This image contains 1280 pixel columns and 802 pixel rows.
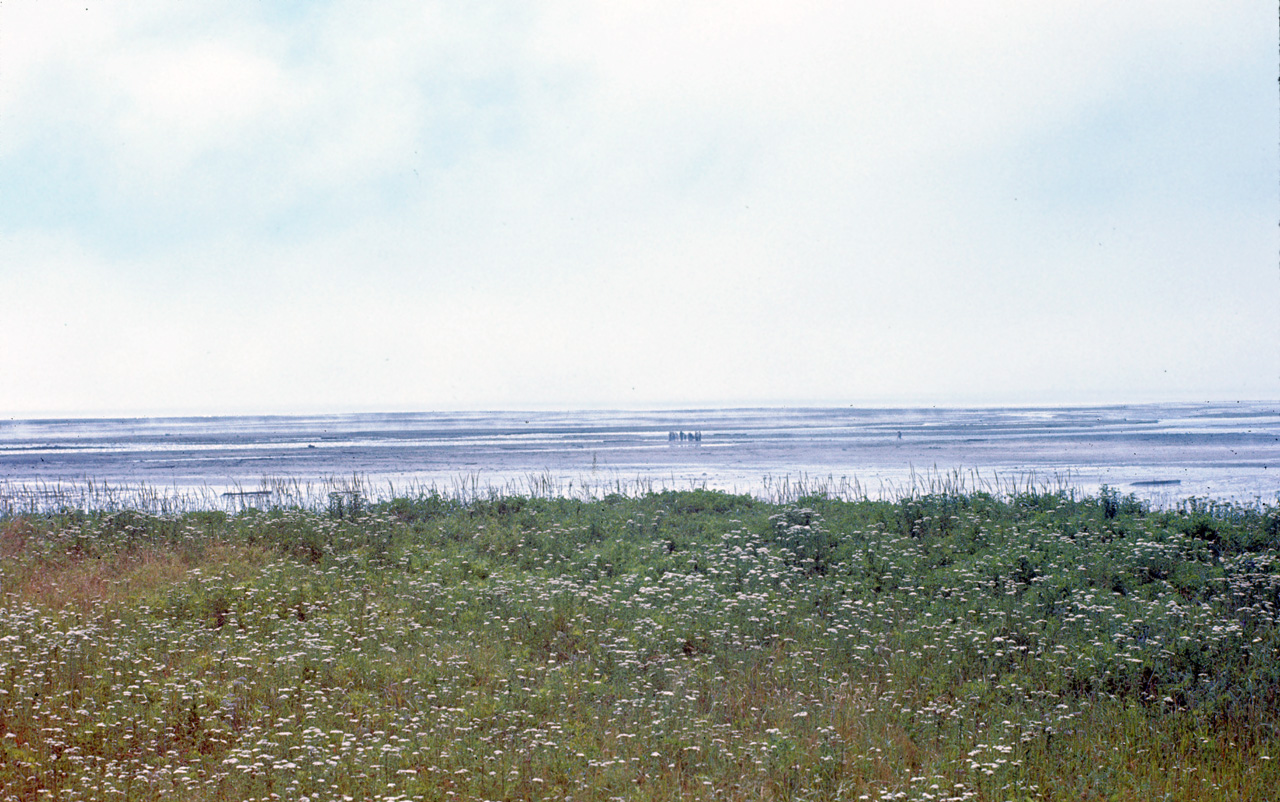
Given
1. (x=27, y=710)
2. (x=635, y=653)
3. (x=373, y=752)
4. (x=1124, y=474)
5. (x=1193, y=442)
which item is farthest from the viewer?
(x=1193, y=442)

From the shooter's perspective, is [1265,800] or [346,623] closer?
[1265,800]

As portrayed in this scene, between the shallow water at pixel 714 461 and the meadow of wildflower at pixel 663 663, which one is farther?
the shallow water at pixel 714 461

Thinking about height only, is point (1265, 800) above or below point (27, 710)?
below

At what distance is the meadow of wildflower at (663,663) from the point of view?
27.4 ft

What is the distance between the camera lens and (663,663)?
37.9 ft

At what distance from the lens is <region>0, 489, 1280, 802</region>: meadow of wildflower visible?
835 centimetres

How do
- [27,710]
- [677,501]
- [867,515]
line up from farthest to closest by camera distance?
[677,501]
[867,515]
[27,710]

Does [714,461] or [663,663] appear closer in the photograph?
[663,663]

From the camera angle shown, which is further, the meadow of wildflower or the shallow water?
the shallow water

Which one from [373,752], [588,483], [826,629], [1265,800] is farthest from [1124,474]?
[373,752]

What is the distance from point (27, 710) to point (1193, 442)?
67.2 meters

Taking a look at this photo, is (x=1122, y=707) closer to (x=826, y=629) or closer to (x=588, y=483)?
(x=826, y=629)

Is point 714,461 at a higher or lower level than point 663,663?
lower

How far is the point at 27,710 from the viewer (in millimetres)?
9703
